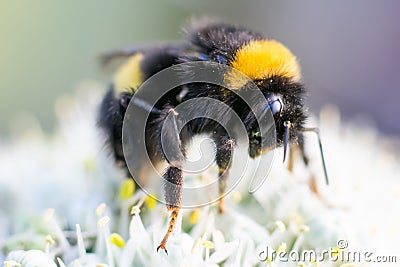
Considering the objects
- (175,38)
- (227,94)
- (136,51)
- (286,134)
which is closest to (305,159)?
(286,134)

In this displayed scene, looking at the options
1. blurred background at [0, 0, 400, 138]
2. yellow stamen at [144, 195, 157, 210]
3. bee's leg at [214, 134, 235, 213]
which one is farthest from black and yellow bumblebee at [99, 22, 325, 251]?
blurred background at [0, 0, 400, 138]

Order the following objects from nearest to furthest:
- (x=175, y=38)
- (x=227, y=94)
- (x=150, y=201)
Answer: (x=227, y=94), (x=150, y=201), (x=175, y=38)

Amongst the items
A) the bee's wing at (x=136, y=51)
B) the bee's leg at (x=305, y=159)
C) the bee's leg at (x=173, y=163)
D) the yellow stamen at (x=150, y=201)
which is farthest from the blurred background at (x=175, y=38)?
the bee's leg at (x=173, y=163)

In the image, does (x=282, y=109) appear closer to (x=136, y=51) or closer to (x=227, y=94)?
(x=227, y=94)

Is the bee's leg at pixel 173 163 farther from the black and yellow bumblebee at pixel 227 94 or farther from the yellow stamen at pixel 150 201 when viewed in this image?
the yellow stamen at pixel 150 201

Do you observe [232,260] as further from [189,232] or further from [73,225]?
[73,225]

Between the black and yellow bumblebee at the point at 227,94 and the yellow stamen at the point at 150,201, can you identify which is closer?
the black and yellow bumblebee at the point at 227,94

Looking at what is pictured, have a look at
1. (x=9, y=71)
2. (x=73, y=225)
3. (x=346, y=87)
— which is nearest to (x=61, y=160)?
(x=73, y=225)
